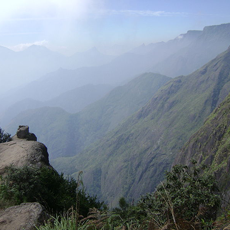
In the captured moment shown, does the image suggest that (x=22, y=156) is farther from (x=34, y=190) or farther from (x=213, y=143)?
(x=213, y=143)

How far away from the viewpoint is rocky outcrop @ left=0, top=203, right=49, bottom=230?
781 centimetres

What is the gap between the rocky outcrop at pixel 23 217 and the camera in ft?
25.6

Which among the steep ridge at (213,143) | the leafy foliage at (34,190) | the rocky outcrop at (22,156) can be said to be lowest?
the steep ridge at (213,143)

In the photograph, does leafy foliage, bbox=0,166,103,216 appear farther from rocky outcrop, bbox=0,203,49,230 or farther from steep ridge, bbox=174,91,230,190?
steep ridge, bbox=174,91,230,190

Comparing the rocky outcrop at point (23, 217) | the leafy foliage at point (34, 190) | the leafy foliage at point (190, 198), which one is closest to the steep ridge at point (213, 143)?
the leafy foliage at point (190, 198)

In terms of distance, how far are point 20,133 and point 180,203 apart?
25.9 metres

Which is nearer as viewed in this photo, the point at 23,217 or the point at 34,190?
the point at 23,217

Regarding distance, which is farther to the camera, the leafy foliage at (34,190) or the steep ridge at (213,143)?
the steep ridge at (213,143)

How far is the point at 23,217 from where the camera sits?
833 cm

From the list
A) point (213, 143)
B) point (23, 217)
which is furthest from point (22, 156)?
point (213, 143)

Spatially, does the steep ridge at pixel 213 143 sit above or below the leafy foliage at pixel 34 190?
below

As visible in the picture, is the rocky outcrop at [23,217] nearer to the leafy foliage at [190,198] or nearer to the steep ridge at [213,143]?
the leafy foliage at [190,198]

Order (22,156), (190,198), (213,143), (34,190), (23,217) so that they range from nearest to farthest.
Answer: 1. (23,217)
2. (190,198)
3. (34,190)
4. (22,156)
5. (213,143)

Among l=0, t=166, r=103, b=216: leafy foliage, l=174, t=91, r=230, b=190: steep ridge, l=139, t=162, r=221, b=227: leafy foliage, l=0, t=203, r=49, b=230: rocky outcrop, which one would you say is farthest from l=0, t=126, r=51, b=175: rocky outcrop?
l=174, t=91, r=230, b=190: steep ridge
